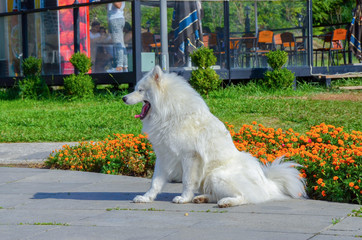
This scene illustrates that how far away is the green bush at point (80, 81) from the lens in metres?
18.6

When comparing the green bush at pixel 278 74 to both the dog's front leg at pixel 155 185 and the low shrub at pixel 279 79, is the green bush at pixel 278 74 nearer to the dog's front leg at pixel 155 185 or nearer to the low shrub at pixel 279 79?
the low shrub at pixel 279 79

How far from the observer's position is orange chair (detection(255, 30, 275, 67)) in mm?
19625

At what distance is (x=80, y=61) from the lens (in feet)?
62.0

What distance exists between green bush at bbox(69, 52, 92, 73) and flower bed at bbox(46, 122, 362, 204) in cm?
887

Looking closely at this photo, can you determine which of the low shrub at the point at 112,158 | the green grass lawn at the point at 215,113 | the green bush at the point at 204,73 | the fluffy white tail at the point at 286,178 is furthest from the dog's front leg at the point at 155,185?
the green bush at the point at 204,73

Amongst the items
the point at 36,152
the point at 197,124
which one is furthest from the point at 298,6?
the point at 197,124

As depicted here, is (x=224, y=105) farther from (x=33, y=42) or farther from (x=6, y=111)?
(x=33, y=42)

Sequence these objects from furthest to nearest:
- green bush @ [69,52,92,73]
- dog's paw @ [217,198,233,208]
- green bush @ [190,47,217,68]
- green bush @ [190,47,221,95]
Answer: green bush @ [69,52,92,73] < green bush @ [190,47,217,68] < green bush @ [190,47,221,95] < dog's paw @ [217,198,233,208]

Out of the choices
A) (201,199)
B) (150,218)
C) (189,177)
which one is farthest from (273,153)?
(150,218)

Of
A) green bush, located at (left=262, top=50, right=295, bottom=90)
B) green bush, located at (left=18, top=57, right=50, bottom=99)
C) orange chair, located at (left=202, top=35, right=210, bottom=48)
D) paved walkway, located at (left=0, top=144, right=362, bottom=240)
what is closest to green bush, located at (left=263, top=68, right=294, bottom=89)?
green bush, located at (left=262, top=50, right=295, bottom=90)

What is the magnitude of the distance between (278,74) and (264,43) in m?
2.08

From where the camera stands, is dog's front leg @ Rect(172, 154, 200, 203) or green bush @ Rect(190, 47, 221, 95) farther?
green bush @ Rect(190, 47, 221, 95)

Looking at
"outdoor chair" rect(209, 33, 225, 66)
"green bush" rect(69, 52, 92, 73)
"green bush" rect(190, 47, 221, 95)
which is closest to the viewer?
"green bush" rect(190, 47, 221, 95)

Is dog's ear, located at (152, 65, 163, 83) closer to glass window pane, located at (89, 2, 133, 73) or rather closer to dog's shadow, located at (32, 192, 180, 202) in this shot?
dog's shadow, located at (32, 192, 180, 202)
